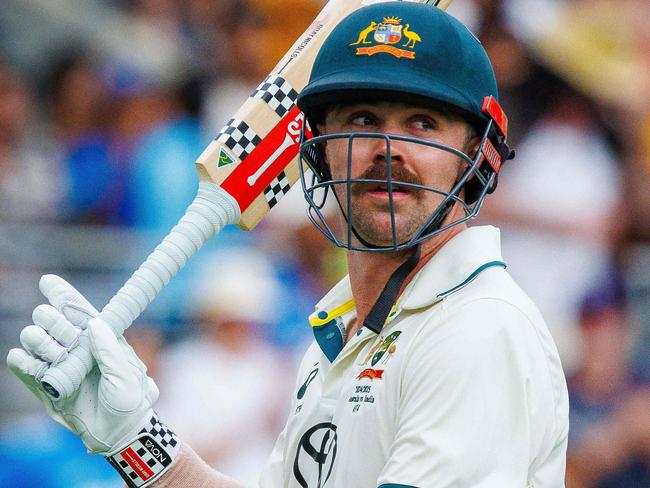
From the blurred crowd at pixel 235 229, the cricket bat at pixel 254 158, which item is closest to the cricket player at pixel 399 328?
the cricket bat at pixel 254 158

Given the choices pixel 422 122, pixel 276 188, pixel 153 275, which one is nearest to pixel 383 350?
pixel 422 122

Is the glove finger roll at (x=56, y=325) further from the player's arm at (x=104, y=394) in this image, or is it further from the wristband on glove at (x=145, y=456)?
the wristband on glove at (x=145, y=456)

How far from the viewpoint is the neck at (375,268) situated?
245 cm

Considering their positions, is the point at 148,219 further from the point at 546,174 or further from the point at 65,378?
the point at 65,378

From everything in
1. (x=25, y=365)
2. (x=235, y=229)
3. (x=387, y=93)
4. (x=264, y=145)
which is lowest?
(x=235, y=229)

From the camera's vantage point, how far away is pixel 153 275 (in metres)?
2.76

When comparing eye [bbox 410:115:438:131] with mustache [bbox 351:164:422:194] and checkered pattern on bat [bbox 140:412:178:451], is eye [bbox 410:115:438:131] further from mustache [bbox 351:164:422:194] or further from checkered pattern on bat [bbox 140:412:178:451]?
checkered pattern on bat [bbox 140:412:178:451]

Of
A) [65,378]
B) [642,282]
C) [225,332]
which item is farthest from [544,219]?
[65,378]

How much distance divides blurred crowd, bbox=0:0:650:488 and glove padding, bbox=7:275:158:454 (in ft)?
7.45

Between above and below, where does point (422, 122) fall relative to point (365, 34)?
below

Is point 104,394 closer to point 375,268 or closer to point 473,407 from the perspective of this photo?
point 375,268

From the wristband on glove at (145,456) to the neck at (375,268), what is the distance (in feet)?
1.64

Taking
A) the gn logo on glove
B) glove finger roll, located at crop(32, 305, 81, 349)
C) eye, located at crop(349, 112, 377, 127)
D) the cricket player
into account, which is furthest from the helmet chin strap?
glove finger roll, located at crop(32, 305, 81, 349)

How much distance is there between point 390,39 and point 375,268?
1.64ft
